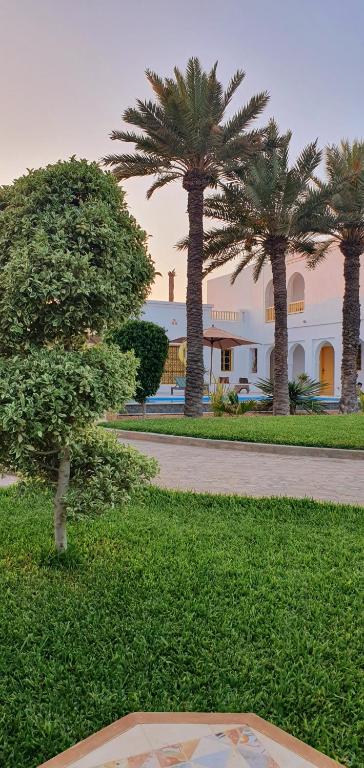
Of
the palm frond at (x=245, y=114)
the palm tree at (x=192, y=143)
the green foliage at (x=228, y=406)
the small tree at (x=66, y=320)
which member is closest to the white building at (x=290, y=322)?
the green foliage at (x=228, y=406)

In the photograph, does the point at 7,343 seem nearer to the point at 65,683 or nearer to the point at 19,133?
the point at 65,683

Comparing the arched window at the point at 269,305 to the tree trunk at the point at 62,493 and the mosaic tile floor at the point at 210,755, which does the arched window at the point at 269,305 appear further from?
the mosaic tile floor at the point at 210,755

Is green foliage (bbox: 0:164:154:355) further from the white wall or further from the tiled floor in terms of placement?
the white wall

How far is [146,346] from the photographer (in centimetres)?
1658

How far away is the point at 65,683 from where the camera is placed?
8.60 feet

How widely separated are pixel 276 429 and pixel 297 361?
20955 mm

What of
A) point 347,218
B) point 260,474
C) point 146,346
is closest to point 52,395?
point 260,474

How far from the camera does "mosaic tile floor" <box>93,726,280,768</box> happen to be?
1987mm

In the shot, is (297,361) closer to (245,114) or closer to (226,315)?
(226,315)

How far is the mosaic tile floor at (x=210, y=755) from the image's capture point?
1.99 meters

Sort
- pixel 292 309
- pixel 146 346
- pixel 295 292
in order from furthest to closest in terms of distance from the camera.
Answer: pixel 295 292 < pixel 292 309 < pixel 146 346

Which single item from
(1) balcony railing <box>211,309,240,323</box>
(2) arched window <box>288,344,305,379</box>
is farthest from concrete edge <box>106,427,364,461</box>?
(1) balcony railing <box>211,309,240,323</box>

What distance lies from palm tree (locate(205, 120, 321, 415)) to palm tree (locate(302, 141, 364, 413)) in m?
0.56

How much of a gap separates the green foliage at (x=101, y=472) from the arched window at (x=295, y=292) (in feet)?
91.0
